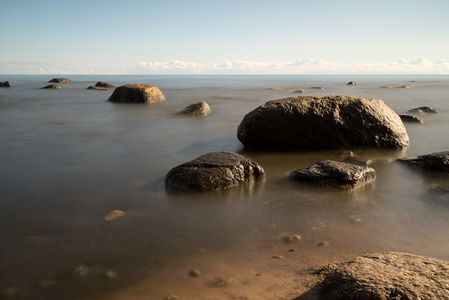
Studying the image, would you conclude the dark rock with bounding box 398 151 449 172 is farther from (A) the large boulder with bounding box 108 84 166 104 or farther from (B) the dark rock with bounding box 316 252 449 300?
(A) the large boulder with bounding box 108 84 166 104

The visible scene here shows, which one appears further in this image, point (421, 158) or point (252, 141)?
point (252, 141)

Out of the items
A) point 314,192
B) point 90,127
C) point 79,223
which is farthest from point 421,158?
point 90,127

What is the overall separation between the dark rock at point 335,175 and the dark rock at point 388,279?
7.70 ft

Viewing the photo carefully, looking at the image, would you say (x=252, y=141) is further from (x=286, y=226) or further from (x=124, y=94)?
(x=124, y=94)

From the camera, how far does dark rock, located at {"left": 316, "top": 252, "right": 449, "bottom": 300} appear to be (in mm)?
1920

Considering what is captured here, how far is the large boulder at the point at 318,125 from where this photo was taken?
271 inches

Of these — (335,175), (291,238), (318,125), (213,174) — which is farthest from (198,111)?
(291,238)

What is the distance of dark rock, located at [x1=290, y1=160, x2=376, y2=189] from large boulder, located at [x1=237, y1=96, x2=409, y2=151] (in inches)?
74.7

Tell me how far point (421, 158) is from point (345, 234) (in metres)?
3.17

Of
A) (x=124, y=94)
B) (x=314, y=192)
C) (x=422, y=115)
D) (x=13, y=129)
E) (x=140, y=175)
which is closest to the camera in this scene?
(x=314, y=192)

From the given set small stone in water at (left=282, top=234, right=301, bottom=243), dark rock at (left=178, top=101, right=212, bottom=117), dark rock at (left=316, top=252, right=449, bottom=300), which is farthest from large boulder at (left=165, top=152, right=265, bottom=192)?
dark rock at (left=178, top=101, right=212, bottom=117)

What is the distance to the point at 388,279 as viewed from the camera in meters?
2.04

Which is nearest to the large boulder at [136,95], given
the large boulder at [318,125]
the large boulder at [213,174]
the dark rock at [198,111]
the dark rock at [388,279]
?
the dark rock at [198,111]

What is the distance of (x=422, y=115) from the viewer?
1267 cm
